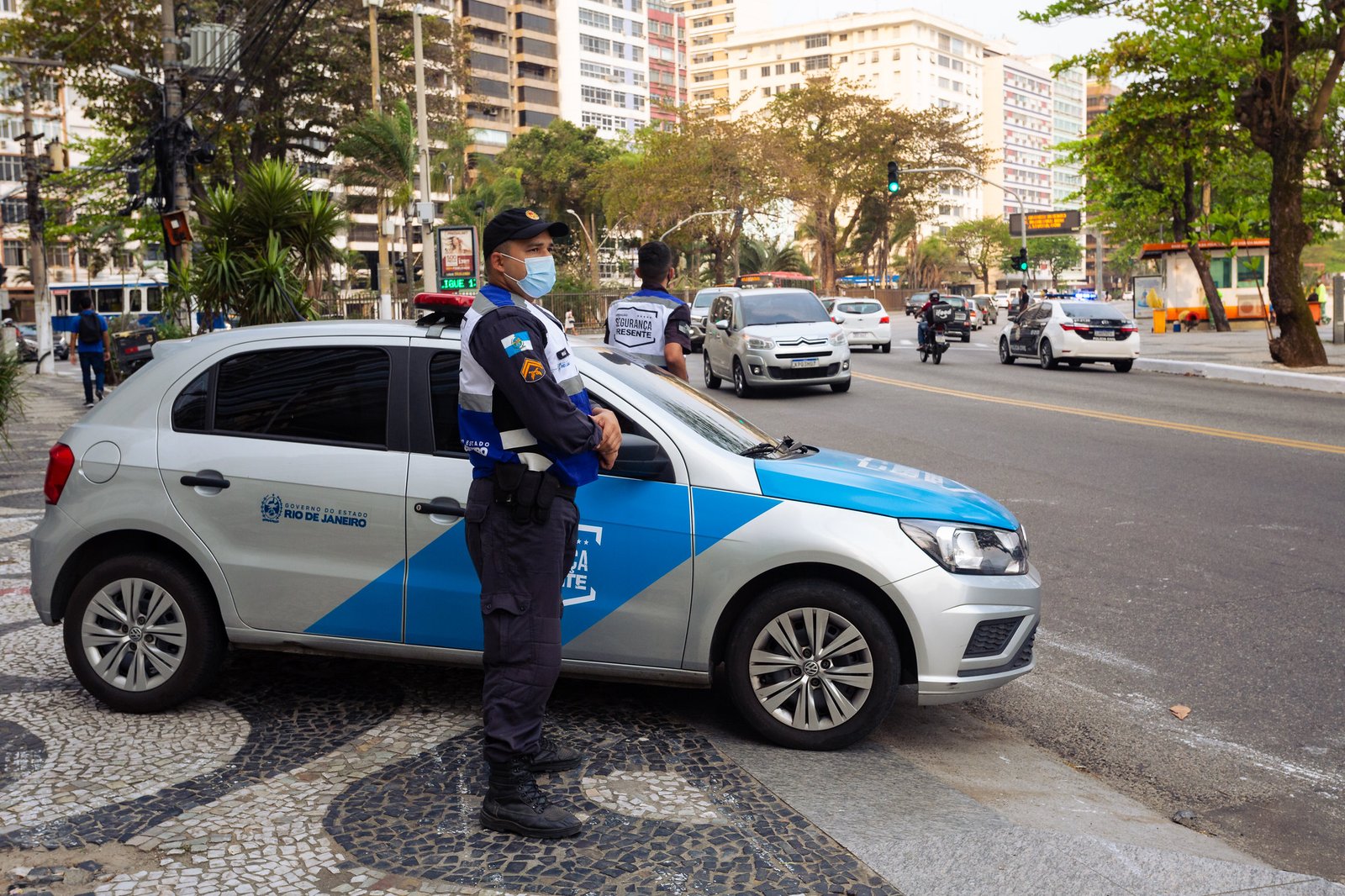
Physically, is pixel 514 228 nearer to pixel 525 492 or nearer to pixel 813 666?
pixel 525 492

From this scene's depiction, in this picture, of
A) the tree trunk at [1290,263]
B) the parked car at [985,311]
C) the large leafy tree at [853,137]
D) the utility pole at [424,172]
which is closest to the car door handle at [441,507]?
the tree trunk at [1290,263]

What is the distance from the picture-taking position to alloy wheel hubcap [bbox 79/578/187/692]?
4.77 metres

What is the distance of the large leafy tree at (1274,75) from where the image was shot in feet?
69.5

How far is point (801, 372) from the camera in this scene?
2005cm

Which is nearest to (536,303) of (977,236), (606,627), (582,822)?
(606,627)

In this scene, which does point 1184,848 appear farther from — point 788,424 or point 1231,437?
point 788,424

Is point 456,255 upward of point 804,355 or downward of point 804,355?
upward

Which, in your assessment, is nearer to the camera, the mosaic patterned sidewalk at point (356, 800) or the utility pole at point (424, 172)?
the mosaic patterned sidewalk at point (356, 800)

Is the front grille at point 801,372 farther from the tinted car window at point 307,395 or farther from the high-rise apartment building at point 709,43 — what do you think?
the high-rise apartment building at point 709,43

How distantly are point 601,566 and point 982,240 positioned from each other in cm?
12700

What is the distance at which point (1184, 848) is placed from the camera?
385cm

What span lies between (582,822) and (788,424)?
1257cm

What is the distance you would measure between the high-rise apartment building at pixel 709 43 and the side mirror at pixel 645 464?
Answer: 538 ft

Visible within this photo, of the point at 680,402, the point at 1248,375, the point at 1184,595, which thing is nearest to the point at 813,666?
the point at 680,402
